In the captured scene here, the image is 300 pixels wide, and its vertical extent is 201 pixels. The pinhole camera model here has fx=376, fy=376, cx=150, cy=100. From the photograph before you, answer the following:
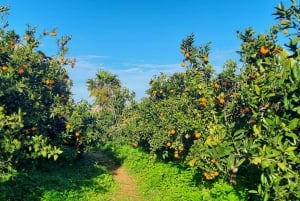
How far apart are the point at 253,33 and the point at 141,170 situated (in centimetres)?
894

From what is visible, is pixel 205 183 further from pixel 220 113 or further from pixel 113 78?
pixel 113 78

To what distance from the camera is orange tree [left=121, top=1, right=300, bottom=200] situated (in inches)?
208

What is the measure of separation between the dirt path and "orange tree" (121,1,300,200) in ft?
6.46

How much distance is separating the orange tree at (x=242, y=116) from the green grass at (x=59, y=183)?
2.93m

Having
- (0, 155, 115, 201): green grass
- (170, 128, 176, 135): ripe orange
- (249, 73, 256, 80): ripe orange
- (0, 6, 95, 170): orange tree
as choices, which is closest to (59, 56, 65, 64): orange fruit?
(0, 6, 95, 170): orange tree

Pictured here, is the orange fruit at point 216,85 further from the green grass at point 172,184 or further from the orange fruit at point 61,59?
the orange fruit at point 61,59

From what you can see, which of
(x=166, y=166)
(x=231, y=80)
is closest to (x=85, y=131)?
(x=166, y=166)

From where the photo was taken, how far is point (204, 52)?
12.7 metres

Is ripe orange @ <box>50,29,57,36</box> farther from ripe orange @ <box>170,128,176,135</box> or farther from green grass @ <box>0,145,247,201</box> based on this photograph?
ripe orange @ <box>170,128,176,135</box>

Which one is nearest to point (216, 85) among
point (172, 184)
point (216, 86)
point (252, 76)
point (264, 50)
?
point (216, 86)

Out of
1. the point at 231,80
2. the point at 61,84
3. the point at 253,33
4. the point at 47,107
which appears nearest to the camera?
the point at 253,33

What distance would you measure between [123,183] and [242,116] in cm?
716

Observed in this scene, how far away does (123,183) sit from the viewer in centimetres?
1557

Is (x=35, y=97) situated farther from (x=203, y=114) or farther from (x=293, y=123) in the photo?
(x=293, y=123)
